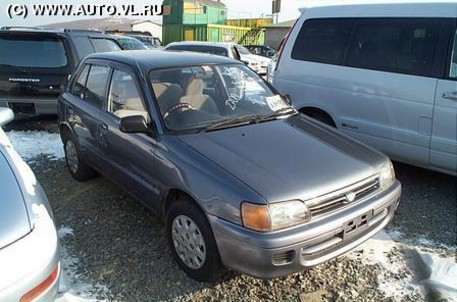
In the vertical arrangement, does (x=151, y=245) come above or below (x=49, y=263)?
below

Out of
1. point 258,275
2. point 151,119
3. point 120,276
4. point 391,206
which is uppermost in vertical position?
point 151,119

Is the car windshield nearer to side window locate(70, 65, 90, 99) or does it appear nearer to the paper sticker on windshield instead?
the paper sticker on windshield

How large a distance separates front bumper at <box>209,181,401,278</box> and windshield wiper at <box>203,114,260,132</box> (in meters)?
0.85

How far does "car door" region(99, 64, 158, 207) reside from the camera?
128 inches

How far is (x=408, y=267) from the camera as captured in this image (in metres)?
3.15

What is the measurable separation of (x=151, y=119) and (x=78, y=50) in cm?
431

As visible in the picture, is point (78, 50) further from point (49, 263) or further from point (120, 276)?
point (49, 263)

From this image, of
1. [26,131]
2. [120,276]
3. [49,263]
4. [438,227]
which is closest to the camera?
[49,263]

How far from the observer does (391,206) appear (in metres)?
3.06

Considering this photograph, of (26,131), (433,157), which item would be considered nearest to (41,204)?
(433,157)

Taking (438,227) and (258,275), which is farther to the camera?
(438,227)

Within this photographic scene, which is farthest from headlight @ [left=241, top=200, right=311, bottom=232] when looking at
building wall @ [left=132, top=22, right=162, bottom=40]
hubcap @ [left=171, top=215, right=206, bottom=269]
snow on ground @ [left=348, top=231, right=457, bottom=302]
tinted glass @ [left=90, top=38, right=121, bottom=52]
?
building wall @ [left=132, top=22, right=162, bottom=40]

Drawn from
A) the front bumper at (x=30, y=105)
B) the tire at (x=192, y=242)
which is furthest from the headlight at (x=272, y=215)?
the front bumper at (x=30, y=105)

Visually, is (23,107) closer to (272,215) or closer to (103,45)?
(103,45)
